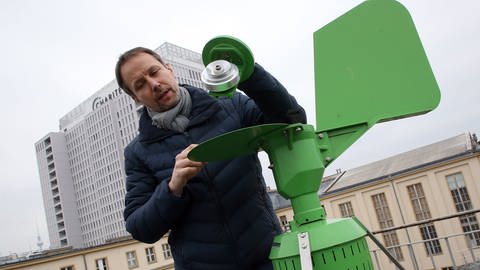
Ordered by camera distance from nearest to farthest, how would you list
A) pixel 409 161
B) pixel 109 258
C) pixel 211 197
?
pixel 211 197, pixel 109 258, pixel 409 161

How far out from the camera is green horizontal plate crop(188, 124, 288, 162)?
817 mm

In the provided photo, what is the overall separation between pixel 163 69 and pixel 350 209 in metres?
39.0

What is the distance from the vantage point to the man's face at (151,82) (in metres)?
1.24

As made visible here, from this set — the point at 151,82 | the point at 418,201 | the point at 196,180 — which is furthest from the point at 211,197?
the point at 418,201

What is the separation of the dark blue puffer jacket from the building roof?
35733 mm

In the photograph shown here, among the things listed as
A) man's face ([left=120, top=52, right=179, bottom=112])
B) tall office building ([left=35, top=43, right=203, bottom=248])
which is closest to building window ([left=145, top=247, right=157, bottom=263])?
man's face ([left=120, top=52, right=179, bottom=112])

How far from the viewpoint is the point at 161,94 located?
1245 millimetres

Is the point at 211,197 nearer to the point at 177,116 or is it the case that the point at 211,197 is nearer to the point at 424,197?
the point at 177,116

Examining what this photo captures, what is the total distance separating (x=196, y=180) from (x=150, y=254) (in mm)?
29618

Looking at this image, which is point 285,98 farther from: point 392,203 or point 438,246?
point 438,246

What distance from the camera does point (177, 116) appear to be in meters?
1.30

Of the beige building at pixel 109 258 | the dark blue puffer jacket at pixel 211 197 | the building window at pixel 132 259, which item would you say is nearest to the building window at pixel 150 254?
the beige building at pixel 109 258

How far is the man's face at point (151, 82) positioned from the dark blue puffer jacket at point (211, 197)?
0.30 feet

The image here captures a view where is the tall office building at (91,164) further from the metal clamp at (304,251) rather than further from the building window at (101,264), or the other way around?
the metal clamp at (304,251)
